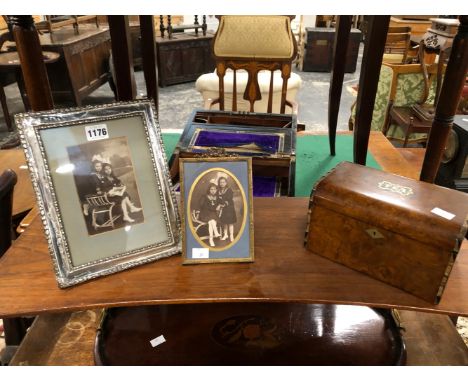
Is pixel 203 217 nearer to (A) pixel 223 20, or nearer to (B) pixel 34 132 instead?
(B) pixel 34 132

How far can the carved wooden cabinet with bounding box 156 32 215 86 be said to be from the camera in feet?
15.2

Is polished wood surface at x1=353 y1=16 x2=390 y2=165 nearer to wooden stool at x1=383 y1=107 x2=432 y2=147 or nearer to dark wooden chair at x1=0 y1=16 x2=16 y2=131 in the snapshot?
wooden stool at x1=383 y1=107 x2=432 y2=147

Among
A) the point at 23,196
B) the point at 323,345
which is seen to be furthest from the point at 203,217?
the point at 23,196

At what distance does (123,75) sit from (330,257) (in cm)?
69

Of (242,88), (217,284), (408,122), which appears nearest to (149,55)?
(217,284)

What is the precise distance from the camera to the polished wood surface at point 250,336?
2.68ft

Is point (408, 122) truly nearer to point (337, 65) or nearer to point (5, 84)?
point (337, 65)

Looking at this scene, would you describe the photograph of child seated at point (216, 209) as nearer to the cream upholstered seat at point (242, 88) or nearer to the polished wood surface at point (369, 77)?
the polished wood surface at point (369, 77)

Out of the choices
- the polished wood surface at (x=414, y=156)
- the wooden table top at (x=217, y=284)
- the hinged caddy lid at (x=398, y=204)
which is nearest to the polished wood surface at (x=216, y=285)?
the wooden table top at (x=217, y=284)

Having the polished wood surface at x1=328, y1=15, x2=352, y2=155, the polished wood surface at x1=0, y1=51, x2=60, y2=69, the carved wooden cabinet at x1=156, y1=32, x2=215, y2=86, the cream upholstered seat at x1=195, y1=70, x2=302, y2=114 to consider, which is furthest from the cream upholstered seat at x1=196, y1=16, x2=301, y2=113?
the carved wooden cabinet at x1=156, y1=32, x2=215, y2=86

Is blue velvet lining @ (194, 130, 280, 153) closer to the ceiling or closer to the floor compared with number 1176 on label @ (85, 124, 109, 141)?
closer to the floor

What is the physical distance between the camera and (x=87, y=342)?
1.01 metres

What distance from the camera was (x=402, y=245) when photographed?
608mm

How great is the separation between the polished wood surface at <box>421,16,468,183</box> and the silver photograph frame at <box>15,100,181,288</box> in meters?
0.57
